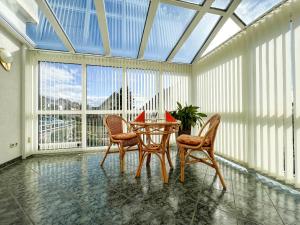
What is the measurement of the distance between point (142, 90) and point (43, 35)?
270cm

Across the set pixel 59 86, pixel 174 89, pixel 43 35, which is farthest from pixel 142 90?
pixel 43 35

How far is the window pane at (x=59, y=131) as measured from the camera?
4.09m

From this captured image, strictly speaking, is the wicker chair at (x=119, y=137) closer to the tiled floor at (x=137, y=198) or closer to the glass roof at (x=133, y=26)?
the tiled floor at (x=137, y=198)

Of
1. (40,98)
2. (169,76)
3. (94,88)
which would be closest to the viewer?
(40,98)

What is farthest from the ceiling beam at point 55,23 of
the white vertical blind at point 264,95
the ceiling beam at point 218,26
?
the white vertical blind at point 264,95

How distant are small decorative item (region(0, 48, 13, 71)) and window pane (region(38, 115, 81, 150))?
136 centimetres

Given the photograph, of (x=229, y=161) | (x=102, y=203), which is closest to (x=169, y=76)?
(x=229, y=161)

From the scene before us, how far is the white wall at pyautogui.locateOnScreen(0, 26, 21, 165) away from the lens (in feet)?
10.0

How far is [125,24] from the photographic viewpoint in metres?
3.51

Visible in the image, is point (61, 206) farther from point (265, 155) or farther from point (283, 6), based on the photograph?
point (283, 6)

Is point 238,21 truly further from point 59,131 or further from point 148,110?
point 59,131

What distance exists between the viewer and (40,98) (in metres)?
4.08

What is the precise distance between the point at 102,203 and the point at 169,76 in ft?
13.2

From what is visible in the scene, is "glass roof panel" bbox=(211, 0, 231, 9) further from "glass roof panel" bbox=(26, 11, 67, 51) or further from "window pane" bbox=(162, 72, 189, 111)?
A: "glass roof panel" bbox=(26, 11, 67, 51)
